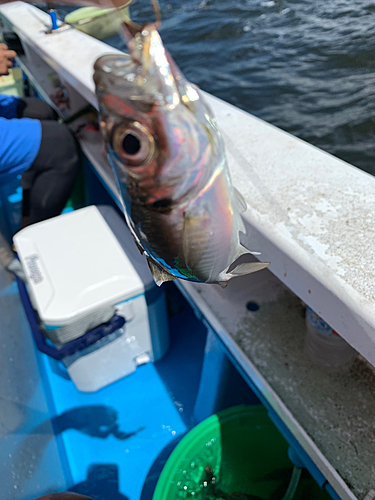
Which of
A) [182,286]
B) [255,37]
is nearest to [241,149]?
[182,286]

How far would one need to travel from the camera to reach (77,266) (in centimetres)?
166

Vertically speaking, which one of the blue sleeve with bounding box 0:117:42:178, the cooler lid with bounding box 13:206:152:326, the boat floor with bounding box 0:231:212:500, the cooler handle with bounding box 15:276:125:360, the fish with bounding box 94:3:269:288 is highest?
the fish with bounding box 94:3:269:288

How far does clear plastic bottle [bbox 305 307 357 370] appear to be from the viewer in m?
1.05

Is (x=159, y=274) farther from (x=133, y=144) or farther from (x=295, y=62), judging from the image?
(x=295, y=62)

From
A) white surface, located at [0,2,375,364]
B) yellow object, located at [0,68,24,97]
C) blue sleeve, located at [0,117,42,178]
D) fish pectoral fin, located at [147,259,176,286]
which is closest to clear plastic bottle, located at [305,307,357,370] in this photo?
white surface, located at [0,2,375,364]

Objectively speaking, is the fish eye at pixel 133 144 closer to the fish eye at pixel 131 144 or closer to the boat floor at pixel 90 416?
the fish eye at pixel 131 144

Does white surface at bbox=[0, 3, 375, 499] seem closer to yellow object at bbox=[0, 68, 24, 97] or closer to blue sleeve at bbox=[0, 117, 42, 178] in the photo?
blue sleeve at bbox=[0, 117, 42, 178]

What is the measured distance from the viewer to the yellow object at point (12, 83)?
3.24 metres

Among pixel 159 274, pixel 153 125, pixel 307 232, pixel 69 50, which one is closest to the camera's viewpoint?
pixel 153 125

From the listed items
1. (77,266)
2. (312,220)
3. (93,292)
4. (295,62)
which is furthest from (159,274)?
(295,62)

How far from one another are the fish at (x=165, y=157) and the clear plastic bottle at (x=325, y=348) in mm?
532

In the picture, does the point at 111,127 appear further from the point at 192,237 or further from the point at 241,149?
the point at 241,149

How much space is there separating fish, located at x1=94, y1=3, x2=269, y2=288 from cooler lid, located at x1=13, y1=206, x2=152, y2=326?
0.94m

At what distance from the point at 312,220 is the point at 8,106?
2.44 meters
